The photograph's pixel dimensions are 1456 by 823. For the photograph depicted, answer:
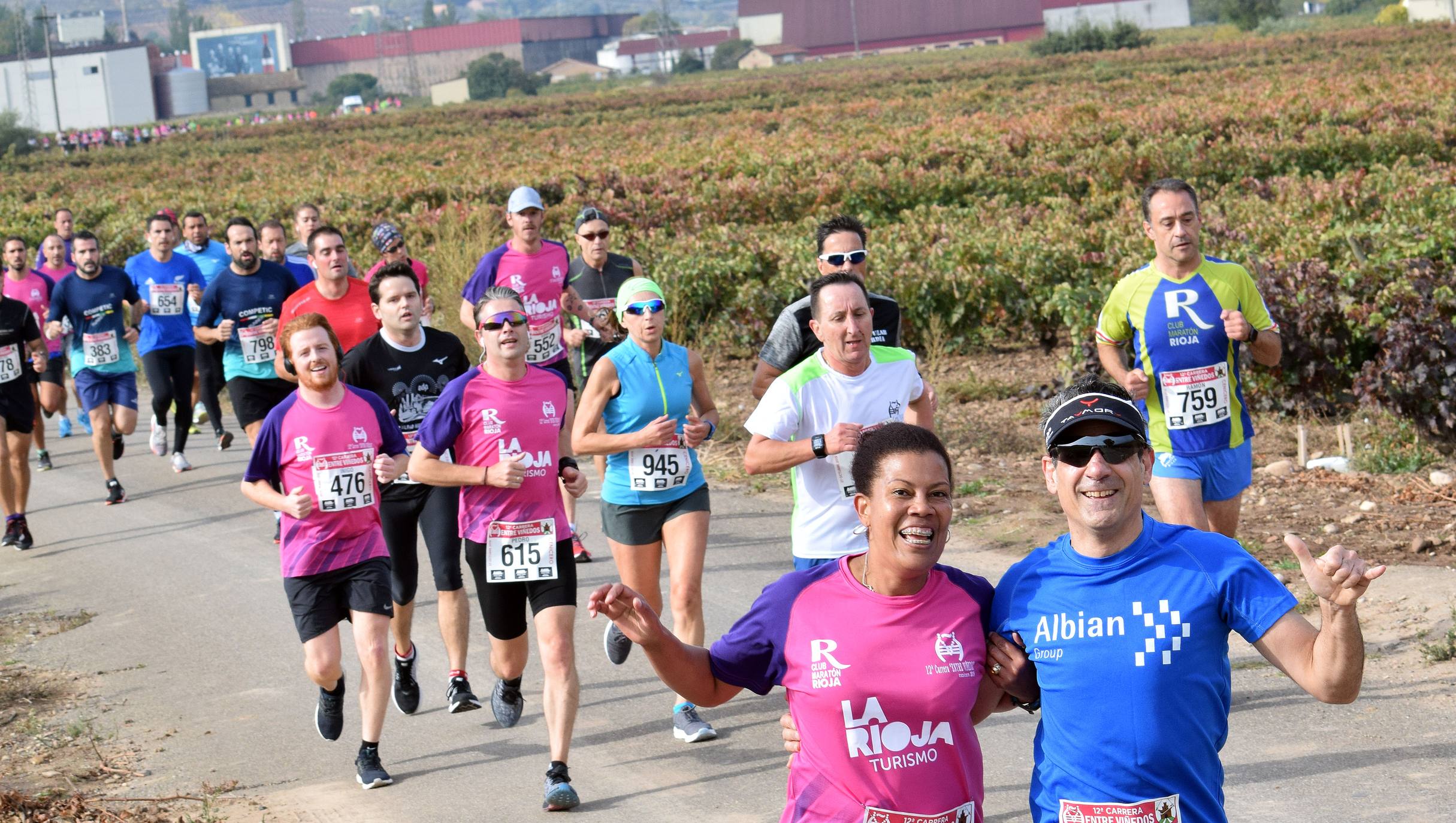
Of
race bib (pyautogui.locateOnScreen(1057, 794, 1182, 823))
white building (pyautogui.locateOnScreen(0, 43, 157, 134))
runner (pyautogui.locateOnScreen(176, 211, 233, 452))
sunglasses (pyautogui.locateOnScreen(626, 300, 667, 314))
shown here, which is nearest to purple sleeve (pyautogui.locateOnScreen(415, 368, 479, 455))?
sunglasses (pyautogui.locateOnScreen(626, 300, 667, 314))

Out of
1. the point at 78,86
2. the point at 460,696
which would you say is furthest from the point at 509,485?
the point at 78,86

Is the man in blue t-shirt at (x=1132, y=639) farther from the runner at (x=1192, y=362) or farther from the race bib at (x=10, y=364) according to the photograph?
the race bib at (x=10, y=364)

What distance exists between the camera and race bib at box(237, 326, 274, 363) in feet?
33.9

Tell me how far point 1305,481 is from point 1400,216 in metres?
3.83

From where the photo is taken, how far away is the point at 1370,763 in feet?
18.7

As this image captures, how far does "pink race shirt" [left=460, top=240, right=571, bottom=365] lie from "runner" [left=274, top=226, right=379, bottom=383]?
1.01 metres

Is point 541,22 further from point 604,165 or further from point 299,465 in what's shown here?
point 299,465

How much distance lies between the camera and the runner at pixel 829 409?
228 inches

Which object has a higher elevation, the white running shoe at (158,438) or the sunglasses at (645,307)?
the sunglasses at (645,307)

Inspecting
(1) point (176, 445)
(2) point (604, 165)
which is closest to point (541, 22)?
(2) point (604, 165)

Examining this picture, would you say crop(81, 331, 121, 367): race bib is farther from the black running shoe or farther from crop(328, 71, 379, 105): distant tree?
crop(328, 71, 379, 105): distant tree

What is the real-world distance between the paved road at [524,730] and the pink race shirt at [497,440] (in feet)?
3.34

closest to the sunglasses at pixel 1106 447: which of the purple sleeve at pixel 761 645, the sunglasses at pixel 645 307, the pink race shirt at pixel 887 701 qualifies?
the pink race shirt at pixel 887 701

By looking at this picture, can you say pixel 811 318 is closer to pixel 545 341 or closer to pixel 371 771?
pixel 371 771
